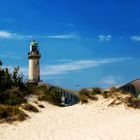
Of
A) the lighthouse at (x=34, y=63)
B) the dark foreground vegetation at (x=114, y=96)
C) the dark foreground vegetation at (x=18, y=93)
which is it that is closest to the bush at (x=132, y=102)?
the dark foreground vegetation at (x=114, y=96)

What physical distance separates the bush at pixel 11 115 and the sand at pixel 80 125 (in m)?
0.49

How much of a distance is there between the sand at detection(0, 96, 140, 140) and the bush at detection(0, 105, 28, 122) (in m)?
0.49

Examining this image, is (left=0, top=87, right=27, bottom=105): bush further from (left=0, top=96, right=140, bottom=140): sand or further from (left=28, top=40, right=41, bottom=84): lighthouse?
(left=28, top=40, right=41, bottom=84): lighthouse

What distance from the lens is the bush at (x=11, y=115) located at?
24297mm

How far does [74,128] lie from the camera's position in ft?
74.5

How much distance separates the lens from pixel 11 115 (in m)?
24.6

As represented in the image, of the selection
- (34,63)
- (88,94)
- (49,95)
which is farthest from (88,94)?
(34,63)

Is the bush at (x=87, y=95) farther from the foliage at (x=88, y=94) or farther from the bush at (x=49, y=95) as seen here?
the bush at (x=49, y=95)

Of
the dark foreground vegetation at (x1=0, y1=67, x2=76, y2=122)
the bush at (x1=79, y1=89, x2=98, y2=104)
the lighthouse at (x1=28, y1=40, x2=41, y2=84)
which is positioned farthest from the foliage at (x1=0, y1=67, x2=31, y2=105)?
the lighthouse at (x1=28, y1=40, x2=41, y2=84)

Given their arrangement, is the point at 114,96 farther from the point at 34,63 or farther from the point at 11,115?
the point at 34,63

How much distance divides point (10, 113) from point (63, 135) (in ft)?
17.9

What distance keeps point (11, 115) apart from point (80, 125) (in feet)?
14.1

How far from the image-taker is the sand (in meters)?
19.7

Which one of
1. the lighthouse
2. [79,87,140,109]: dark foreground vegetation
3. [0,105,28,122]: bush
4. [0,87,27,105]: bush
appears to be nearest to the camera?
[0,105,28,122]: bush
